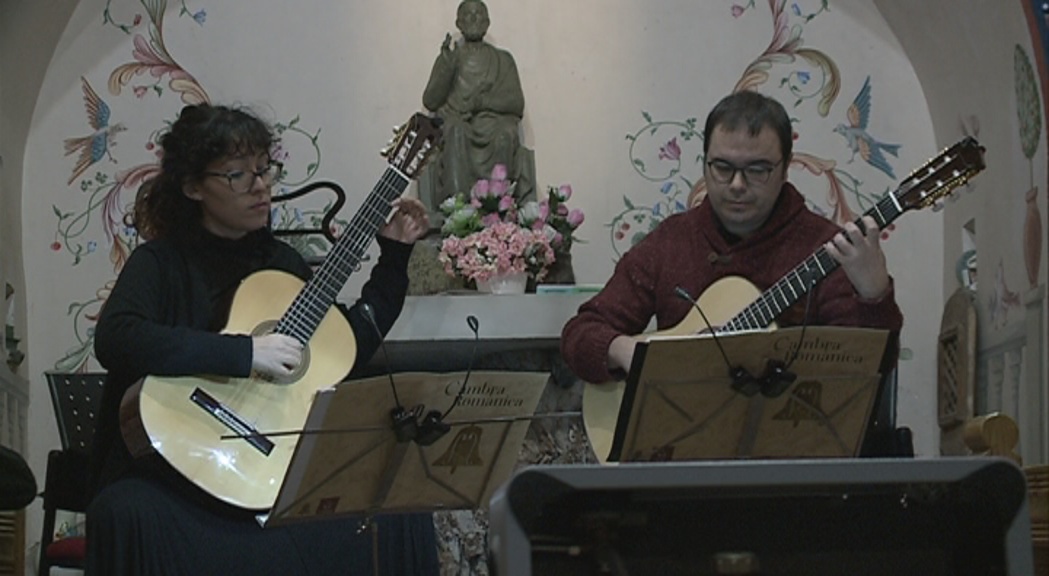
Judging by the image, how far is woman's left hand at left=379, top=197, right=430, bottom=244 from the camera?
3.33 metres

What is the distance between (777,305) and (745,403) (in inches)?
12.3

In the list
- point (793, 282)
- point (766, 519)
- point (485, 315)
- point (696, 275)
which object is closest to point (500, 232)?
point (485, 315)

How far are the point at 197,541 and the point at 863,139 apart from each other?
3.42 m

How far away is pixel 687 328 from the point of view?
10.5 ft

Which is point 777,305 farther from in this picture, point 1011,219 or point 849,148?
point 849,148

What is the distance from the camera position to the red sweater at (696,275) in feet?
10.4

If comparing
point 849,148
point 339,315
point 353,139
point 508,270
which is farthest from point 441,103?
point 339,315

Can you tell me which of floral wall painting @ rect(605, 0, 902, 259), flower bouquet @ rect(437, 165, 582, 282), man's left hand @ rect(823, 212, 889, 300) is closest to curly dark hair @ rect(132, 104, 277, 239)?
man's left hand @ rect(823, 212, 889, 300)

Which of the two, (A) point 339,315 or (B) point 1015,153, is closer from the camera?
(A) point 339,315

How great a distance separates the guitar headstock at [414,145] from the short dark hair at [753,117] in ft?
1.93

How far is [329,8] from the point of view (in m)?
5.62

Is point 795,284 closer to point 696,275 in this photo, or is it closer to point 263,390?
point 696,275

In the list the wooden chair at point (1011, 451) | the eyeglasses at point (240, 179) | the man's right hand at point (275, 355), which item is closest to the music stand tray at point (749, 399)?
the wooden chair at point (1011, 451)

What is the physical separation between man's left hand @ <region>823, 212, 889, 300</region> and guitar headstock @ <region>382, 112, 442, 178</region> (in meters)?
0.87
